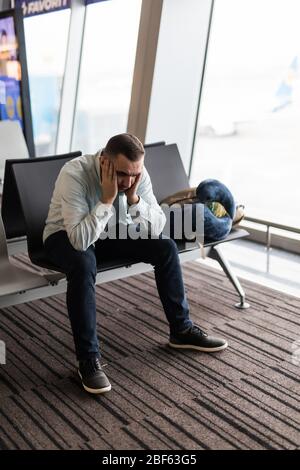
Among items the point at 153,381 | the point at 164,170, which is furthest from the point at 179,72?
the point at 153,381

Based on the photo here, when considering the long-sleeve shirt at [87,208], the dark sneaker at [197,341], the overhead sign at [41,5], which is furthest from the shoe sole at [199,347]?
the overhead sign at [41,5]

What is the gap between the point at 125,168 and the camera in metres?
2.35

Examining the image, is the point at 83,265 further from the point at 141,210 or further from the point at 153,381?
the point at 153,381

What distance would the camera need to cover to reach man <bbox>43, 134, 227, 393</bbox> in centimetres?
227

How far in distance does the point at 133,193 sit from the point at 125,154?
0.27 m

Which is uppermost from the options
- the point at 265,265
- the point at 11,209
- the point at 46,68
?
the point at 46,68

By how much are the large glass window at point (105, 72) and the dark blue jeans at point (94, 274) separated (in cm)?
309

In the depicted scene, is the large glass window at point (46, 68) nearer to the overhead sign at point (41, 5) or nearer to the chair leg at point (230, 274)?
the overhead sign at point (41, 5)

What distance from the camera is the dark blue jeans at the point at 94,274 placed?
7.42 feet

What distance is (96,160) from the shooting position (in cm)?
250

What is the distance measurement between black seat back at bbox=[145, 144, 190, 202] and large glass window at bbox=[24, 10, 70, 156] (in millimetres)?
2825

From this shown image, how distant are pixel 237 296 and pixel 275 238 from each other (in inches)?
42.5

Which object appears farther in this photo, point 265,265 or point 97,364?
point 265,265

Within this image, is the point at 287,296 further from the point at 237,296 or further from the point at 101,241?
the point at 101,241
